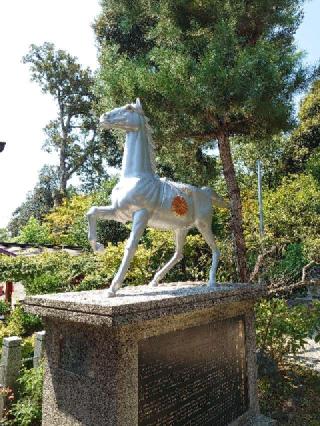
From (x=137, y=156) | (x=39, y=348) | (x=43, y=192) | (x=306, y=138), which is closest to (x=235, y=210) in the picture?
(x=137, y=156)

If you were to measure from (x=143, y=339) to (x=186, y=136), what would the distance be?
4701mm

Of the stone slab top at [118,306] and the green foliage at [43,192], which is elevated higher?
the green foliage at [43,192]

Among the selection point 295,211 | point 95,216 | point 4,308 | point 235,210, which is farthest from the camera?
point 295,211

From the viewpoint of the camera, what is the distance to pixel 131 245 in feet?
11.1

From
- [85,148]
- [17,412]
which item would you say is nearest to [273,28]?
[17,412]

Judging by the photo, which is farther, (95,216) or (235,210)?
(235,210)

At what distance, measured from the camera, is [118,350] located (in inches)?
113

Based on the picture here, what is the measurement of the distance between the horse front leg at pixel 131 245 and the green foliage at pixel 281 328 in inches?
150

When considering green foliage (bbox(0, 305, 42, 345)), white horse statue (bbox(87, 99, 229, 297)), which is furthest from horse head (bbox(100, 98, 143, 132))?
green foliage (bbox(0, 305, 42, 345))

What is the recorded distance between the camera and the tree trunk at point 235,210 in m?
6.88

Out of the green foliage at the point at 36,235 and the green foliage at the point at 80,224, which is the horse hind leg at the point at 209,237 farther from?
the green foliage at the point at 36,235

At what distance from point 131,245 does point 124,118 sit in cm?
129

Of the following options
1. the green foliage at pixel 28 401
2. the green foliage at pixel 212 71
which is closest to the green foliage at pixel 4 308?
the green foliage at pixel 28 401

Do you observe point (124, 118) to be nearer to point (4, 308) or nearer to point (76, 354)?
point (76, 354)
